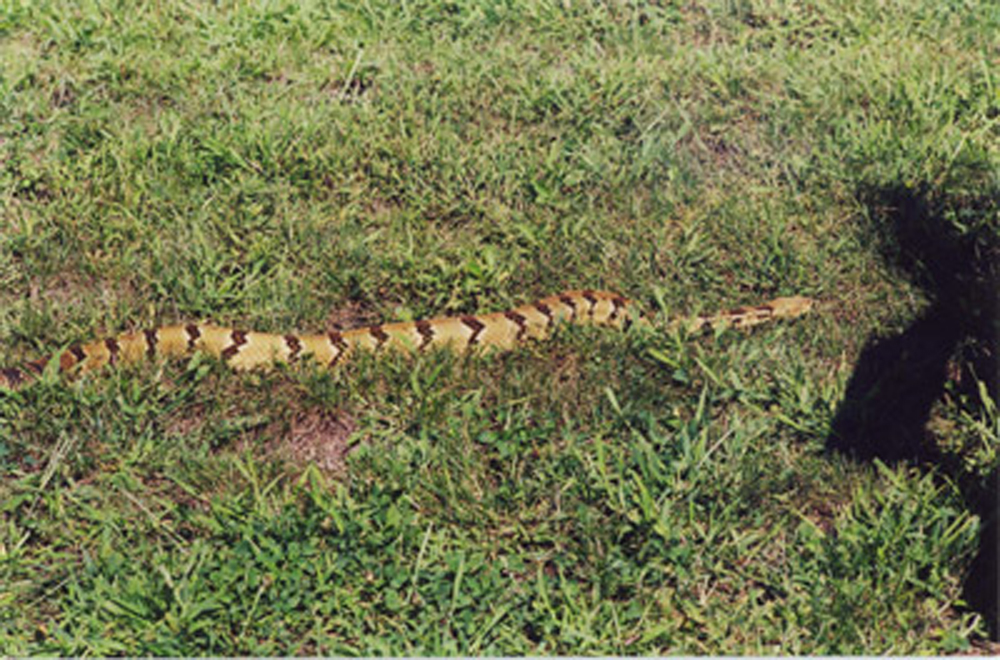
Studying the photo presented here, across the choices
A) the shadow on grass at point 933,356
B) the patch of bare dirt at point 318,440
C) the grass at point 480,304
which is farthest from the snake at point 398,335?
the shadow on grass at point 933,356

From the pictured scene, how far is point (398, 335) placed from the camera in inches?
230

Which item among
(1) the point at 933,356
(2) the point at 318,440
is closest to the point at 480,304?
(2) the point at 318,440

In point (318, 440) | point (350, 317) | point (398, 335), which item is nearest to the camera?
point (318, 440)

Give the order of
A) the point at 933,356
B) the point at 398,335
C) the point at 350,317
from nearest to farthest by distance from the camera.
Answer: the point at 933,356 → the point at 398,335 → the point at 350,317

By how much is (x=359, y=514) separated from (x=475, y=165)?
2747 mm

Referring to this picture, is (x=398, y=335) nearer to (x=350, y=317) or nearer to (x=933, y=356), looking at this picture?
(x=350, y=317)

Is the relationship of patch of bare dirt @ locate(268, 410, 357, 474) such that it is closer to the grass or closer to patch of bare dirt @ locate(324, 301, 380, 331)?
the grass

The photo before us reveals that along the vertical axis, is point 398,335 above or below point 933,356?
below

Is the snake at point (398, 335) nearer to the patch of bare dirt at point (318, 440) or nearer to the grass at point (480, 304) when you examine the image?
the grass at point (480, 304)

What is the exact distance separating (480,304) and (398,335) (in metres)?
0.61

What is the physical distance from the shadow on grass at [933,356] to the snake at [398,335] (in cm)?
58

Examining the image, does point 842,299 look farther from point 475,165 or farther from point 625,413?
point 475,165

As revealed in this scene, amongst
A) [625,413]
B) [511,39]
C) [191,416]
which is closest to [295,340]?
[191,416]

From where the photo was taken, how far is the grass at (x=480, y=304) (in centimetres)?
454
